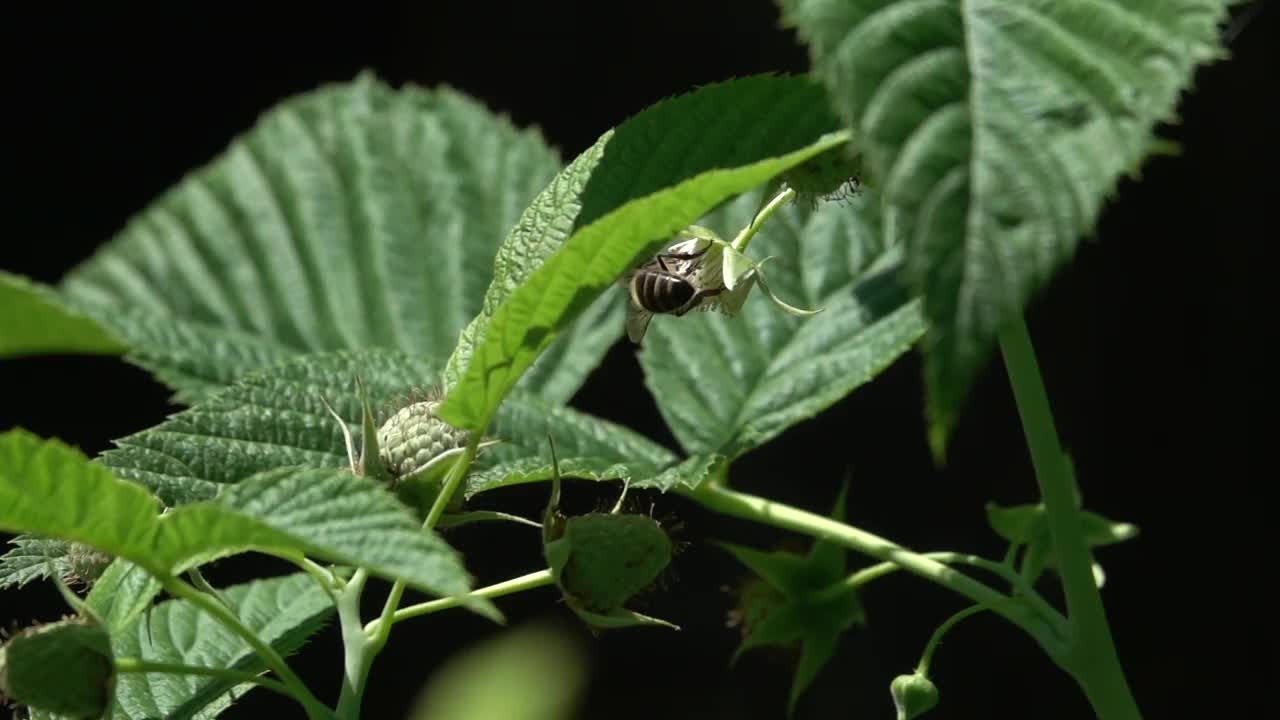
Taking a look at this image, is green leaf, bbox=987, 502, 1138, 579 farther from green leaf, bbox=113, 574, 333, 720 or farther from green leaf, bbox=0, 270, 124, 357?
green leaf, bbox=0, 270, 124, 357

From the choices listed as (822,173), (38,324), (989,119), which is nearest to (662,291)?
(822,173)

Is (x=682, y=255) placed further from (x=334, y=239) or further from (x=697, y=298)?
Result: (x=334, y=239)

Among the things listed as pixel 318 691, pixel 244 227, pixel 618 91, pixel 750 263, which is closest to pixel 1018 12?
pixel 750 263

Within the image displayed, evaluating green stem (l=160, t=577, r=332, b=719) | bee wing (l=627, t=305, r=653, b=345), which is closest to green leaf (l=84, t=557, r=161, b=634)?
green stem (l=160, t=577, r=332, b=719)

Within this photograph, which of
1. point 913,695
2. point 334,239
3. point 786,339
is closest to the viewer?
point 913,695

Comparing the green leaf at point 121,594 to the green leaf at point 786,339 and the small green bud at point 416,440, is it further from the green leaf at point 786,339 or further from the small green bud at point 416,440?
the green leaf at point 786,339

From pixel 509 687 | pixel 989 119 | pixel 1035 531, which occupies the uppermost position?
pixel 989 119
